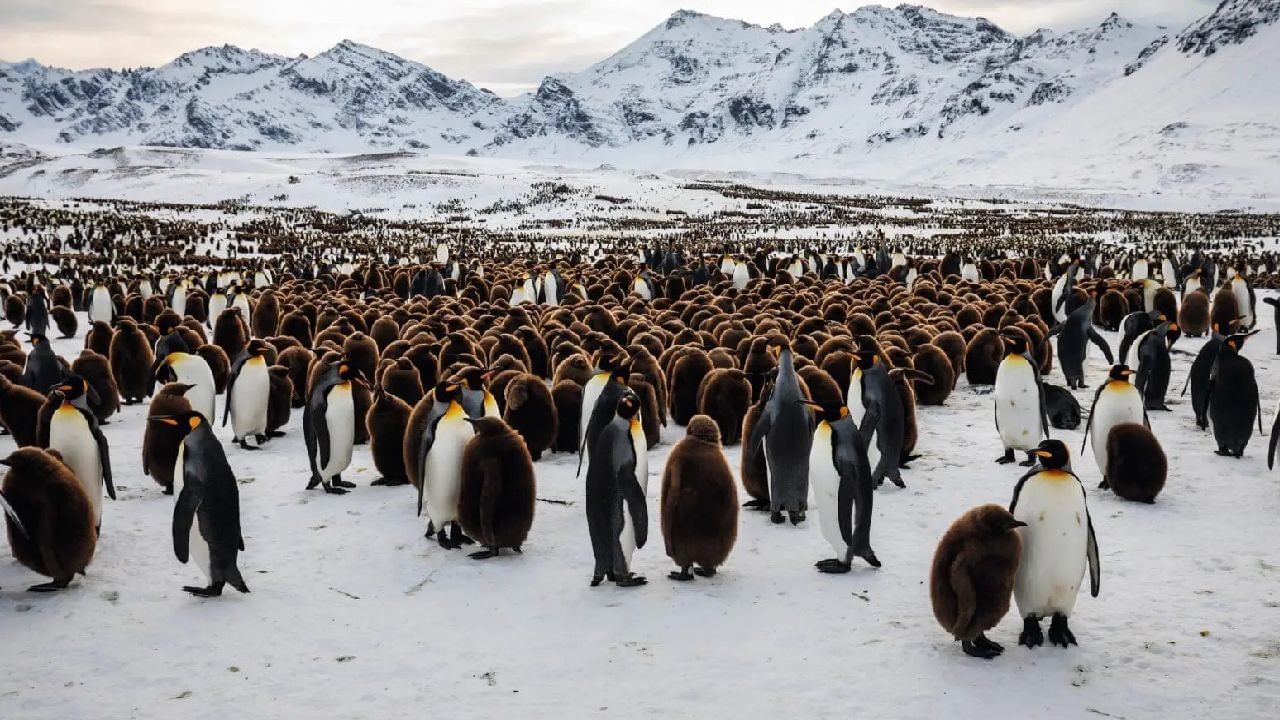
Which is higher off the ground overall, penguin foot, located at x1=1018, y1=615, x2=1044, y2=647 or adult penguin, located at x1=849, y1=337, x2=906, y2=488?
adult penguin, located at x1=849, y1=337, x2=906, y2=488

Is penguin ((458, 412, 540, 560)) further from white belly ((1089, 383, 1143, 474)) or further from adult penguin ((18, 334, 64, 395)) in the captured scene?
adult penguin ((18, 334, 64, 395))

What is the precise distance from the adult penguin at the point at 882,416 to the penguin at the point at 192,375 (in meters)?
5.97

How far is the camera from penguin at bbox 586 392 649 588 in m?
5.25

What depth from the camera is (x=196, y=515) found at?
5148 mm

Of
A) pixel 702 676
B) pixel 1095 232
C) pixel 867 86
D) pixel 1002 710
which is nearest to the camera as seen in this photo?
pixel 1002 710

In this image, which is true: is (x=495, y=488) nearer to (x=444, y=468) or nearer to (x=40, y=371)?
(x=444, y=468)

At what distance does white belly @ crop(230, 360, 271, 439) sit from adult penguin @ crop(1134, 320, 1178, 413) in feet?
27.8

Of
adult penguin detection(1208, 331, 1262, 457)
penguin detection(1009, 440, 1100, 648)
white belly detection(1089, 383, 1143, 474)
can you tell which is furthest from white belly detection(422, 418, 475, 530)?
adult penguin detection(1208, 331, 1262, 457)

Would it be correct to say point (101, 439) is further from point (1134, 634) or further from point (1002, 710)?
point (1134, 634)

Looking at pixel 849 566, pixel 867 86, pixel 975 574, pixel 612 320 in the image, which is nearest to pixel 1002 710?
pixel 975 574

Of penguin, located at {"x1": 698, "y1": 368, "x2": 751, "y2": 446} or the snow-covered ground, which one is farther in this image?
penguin, located at {"x1": 698, "y1": 368, "x2": 751, "y2": 446}

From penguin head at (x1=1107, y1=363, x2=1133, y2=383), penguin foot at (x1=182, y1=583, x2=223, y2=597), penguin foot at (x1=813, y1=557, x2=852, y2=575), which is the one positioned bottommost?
penguin foot at (x1=182, y1=583, x2=223, y2=597)

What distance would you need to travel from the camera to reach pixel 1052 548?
450cm

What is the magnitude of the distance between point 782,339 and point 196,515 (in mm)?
5403
